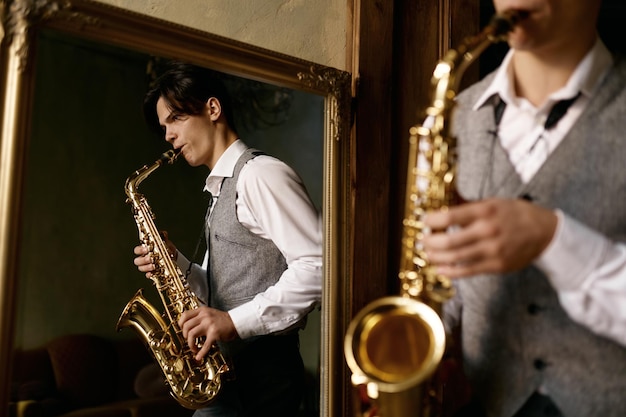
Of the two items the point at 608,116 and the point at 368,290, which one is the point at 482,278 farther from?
the point at 368,290

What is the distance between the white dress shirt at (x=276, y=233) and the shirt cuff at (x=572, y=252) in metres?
0.77

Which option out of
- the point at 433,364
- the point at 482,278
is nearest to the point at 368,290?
the point at 482,278

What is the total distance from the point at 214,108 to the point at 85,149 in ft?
1.24

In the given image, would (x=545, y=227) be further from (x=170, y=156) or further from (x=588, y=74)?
(x=170, y=156)

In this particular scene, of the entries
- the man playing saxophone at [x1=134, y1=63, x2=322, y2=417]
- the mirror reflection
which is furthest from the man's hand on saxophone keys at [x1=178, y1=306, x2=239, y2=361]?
the mirror reflection

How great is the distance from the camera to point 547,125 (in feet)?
4.37

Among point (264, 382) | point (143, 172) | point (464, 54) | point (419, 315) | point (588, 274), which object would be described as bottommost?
point (264, 382)

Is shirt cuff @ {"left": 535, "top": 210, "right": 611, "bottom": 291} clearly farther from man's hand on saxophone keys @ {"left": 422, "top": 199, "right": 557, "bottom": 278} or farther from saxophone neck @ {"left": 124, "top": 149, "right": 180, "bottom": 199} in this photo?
saxophone neck @ {"left": 124, "top": 149, "right": 180, "bottom": 199}

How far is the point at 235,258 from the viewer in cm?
167

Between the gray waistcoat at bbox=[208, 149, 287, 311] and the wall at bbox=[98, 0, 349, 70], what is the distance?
334 millimetres

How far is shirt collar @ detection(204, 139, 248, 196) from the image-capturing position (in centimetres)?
165

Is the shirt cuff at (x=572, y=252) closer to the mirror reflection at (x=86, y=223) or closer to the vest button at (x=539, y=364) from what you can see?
the vest button at (x=539, y=364)

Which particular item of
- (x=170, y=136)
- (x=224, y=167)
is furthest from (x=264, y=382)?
(x=170, y=136)

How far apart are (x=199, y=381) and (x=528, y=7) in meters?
1.15
